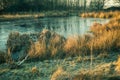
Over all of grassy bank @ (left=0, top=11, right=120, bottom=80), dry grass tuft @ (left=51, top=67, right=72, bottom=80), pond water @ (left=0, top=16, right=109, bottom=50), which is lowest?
pond water @ (left=0, top=16, right=109, bottom=50)

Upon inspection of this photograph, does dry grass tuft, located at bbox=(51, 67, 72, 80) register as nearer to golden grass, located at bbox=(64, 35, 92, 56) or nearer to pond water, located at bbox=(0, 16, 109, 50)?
golden grass, located at bbox=(64, 35, 92, 56)

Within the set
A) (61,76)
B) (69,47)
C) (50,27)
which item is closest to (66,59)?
(69,47)

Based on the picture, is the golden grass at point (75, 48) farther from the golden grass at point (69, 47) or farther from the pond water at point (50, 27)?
the pond water at point (50, 27)

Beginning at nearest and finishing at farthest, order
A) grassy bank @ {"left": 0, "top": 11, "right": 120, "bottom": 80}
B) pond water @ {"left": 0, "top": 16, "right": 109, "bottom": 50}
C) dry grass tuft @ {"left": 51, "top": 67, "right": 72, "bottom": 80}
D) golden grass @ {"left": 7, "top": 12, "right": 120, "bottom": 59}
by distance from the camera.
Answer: dry grass tuft @ {"left": 51, "top": 67, "right": 72, "bottom": 80}
grassy bank @ {"left": 0, "top": 11, "right": 120, "bottom": 80}
golden grass @ {"left": 7, "top": 12, "right": 120, "bottom": 59}
pond water @ {"left": 0, "top": 16, "right": 109, "bottom": 50}

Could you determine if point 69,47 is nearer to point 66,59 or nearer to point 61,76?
point 66,59

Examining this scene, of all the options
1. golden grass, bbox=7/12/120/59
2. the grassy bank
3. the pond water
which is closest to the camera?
the grassy bank

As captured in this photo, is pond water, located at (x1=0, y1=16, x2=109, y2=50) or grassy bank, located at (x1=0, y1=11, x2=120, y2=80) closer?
grassy bank, located at (x1=0, y1=11, x2=120, y2=80)

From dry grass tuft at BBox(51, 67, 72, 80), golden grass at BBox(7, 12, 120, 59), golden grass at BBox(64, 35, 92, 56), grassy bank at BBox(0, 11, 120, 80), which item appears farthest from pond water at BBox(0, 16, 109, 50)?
dry grass tuft at BBox(51, 67, 72, 80)

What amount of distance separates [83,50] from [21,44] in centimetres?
299

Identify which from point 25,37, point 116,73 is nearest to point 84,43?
point 25,37

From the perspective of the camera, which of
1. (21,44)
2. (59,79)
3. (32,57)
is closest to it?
(59,79)

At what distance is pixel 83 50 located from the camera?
1052cm

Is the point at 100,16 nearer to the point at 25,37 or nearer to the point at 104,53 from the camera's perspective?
the point at 25,37

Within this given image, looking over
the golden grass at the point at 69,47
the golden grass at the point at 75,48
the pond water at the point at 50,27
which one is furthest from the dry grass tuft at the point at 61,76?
the pond water at the point at 50,27
